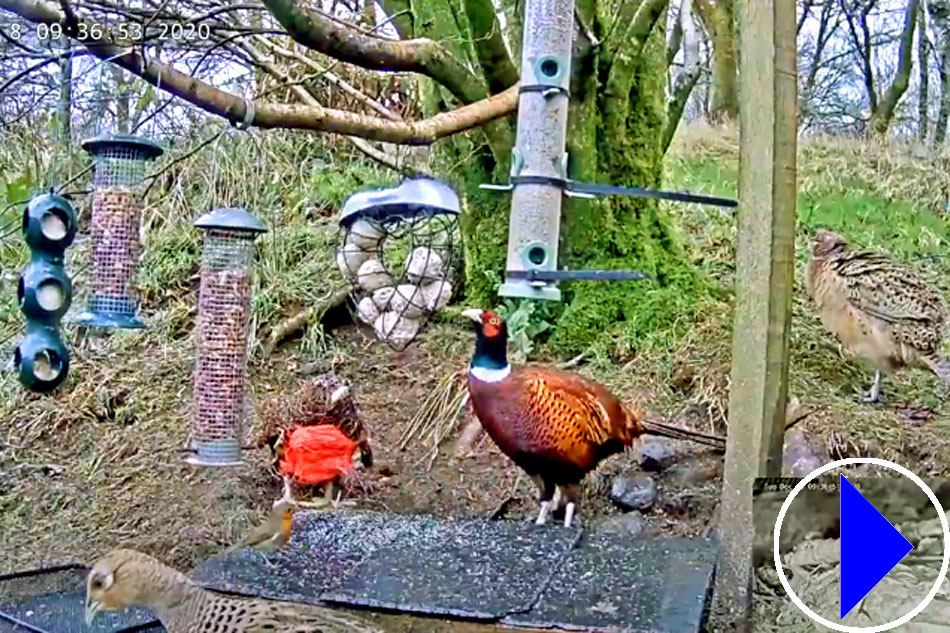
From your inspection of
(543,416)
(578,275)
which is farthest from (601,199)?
(578,275)

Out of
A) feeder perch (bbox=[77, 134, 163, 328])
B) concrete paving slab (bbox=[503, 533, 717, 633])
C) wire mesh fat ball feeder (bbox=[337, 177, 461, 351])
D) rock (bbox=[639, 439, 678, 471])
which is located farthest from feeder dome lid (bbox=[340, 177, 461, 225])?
rock (bbox=[639, 439, 678, 471])

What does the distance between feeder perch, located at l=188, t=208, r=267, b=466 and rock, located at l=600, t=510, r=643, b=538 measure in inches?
48.0

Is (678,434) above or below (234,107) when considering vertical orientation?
below

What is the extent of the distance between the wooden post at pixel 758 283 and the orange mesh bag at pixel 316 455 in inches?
62.9

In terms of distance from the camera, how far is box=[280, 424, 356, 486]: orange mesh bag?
3.39 m

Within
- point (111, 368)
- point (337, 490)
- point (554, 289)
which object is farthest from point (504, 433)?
point (111, 368)

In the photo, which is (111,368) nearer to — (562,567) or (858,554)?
(562,567)

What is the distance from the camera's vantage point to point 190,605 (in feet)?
6.14

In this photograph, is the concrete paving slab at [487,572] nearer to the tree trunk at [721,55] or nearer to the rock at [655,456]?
the rock at [655,456]

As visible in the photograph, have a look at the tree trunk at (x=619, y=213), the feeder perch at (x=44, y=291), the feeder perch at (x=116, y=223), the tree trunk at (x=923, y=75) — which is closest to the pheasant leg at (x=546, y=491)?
the feeder perch at (x=116, y=223)

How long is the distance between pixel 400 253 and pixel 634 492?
1.83 m

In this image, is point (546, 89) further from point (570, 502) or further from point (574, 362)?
point (574, 362)

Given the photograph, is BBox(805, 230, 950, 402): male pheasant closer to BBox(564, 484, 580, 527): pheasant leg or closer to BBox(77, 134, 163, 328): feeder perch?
BBox(564, 484, 580, 527): pheasant leg

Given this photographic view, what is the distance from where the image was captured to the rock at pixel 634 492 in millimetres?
3557
